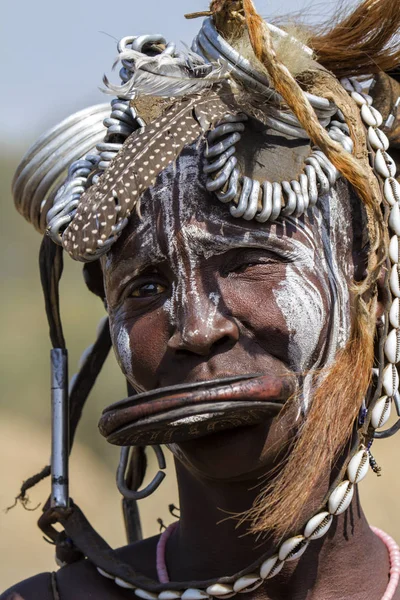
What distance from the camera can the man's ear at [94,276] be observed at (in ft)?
9.00

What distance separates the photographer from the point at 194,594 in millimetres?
2330

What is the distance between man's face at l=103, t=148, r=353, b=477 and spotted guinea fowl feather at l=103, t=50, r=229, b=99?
16cm

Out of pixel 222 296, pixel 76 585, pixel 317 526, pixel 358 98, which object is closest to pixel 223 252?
pixel 222 296

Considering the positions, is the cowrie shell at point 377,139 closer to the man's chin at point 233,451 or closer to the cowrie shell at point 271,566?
the man's chin at point 233,451

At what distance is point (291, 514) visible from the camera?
7.06ft

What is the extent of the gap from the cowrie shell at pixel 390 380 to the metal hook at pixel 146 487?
2.01ft

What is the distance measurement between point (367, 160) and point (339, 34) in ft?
1.27

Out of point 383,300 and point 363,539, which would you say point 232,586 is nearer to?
point 363,539

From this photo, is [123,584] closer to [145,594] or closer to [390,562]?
[145,594]

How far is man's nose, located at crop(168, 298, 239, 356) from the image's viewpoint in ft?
6.88

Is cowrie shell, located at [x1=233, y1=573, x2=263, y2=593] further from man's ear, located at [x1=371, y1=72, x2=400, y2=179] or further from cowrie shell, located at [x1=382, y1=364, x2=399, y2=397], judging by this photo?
man's ear, located at [x1=371, y1=72, x2=400, y2=179]

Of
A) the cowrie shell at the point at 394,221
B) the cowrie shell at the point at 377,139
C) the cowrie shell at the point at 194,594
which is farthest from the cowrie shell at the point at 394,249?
the cowrie shell at the point at 194,594

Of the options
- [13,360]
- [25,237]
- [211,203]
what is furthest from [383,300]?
[25,237]

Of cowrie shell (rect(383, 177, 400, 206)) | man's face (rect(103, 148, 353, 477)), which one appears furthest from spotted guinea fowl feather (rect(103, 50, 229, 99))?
cowrie shell (rect(383, 177, 400, 206))
